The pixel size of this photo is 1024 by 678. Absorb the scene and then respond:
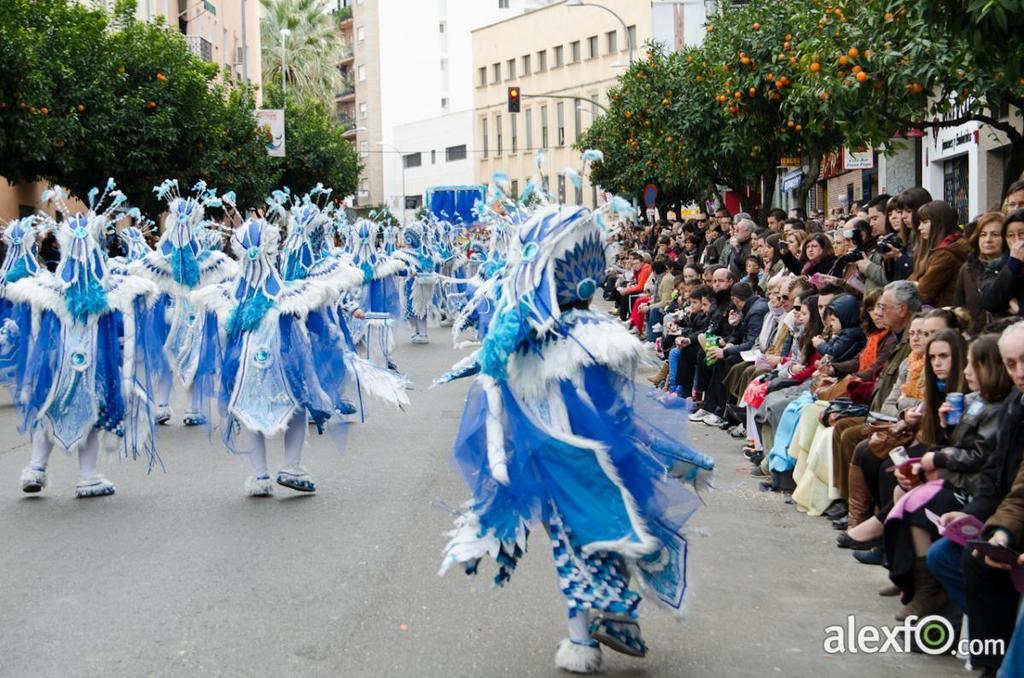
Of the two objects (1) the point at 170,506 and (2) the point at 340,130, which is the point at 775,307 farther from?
(2) the point at 340,130

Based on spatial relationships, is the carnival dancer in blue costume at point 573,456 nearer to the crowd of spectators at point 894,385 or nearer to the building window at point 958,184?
the crowd of spectators at point 894,385

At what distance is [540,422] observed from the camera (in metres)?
6.12

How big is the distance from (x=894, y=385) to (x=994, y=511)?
8.82ft

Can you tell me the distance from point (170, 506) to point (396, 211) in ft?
294

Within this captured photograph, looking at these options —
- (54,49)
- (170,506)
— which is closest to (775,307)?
(170,506)

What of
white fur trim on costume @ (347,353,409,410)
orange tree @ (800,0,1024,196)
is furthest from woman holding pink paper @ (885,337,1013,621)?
white fur trim on costume @ (347,353,409,410)

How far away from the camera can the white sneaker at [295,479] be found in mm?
10180

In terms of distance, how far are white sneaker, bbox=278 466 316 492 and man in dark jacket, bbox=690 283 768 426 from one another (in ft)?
15.6

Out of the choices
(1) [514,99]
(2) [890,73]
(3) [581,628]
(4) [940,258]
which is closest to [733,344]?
(2) [890,73]

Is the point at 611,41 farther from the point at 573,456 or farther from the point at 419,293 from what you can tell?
the point at 573,456

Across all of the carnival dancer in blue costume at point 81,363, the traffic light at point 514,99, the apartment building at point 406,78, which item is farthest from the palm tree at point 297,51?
the carnival dancer in blue costume at point 81,363

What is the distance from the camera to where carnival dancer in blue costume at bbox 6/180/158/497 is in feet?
33.8

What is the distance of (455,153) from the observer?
8969cm

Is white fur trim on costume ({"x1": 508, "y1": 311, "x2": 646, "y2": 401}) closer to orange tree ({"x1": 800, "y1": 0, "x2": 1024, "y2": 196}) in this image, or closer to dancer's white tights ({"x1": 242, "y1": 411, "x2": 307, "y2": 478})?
dancer's white tights ({"x1": 242, "y1": 411, "x2": 307, "y2": 478})
